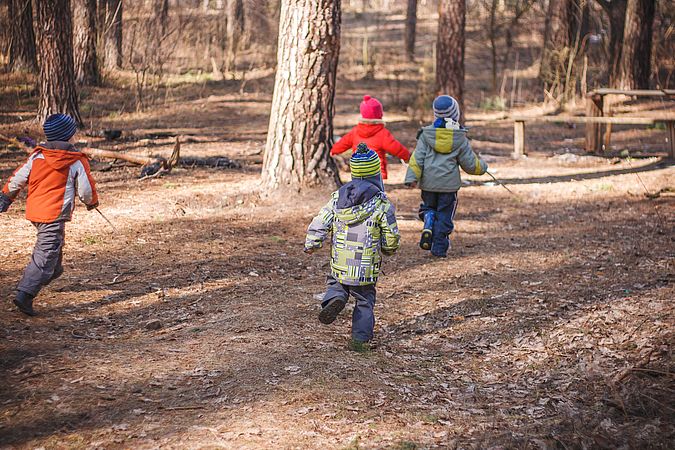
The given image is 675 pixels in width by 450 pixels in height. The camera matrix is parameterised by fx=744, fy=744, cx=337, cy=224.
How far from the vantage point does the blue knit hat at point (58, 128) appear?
239 inches

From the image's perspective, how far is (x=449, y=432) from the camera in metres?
4.38

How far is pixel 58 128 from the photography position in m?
6.08

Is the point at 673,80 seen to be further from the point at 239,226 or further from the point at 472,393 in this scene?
the point at 472,393

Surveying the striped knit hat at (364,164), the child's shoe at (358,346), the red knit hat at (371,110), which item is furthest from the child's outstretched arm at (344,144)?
the child's shoe at (358,346)

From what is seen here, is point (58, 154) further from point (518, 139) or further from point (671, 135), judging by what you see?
point (671, 135)

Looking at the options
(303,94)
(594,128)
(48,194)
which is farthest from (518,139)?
(48,194)

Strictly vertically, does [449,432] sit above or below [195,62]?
below

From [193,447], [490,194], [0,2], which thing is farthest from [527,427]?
[0,2]

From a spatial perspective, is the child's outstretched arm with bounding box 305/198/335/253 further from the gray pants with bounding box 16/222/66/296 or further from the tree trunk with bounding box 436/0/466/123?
the tree trunk with bounding box 436/0/466/123

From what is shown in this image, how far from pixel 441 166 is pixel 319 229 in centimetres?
304

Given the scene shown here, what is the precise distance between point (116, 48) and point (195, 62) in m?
3.87

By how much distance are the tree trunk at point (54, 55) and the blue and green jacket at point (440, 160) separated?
8322mm

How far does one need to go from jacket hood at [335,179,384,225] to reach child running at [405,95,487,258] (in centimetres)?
278

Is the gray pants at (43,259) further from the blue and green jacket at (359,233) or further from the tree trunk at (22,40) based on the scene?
the tree trunk at (22,40)
